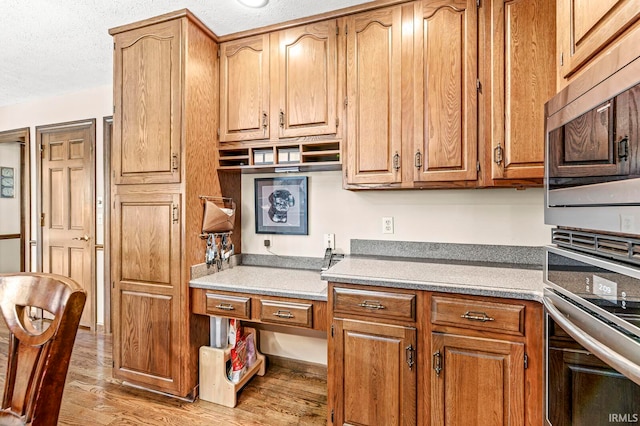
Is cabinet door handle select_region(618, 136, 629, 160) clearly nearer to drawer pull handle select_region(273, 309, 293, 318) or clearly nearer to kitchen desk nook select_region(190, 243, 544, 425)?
kitchen desk nook select_region(190, 243, 544, 425)

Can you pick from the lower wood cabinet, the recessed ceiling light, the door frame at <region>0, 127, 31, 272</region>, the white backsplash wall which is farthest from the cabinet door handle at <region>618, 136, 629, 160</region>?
the door frame at <region>0, 127, 31, 272</region>

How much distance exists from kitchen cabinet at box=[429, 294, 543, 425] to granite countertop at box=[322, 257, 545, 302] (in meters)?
0.05

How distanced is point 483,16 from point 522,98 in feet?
1.64

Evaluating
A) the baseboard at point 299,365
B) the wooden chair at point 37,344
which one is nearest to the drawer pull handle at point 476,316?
the baseboard at point 299,365

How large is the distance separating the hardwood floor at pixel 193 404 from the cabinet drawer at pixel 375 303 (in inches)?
32.0

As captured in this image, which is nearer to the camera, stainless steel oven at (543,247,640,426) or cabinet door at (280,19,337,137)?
stainless steel oven at (543,247,640,426)

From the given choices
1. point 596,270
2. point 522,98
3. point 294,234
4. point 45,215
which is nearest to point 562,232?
point 596,270

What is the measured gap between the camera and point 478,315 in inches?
58.4

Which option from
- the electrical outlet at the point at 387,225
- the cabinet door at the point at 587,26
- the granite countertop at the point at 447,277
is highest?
the cabinet door at the point at 587,26

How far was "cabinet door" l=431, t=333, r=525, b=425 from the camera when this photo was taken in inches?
56.6

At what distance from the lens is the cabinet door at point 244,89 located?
7.29ft

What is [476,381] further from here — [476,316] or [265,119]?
[265,119]

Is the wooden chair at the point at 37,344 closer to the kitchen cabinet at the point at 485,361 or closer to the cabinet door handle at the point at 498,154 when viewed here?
the kitchen cabinet at the point at 485,361

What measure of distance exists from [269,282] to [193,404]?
3.09 feet
